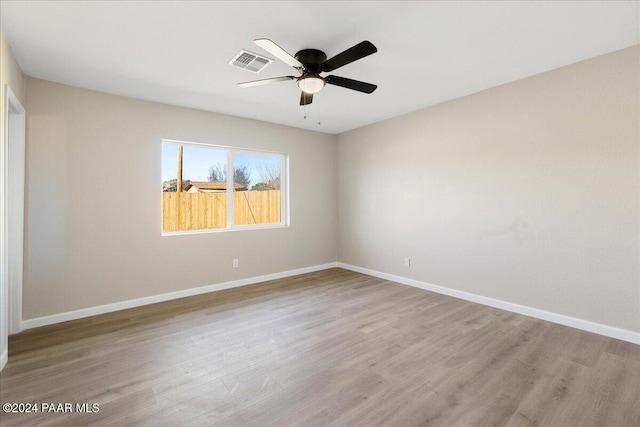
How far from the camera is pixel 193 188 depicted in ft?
13.0

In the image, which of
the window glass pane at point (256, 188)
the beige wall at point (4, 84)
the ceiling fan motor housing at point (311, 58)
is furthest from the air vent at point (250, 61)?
the window glass pane at point (256, 188)

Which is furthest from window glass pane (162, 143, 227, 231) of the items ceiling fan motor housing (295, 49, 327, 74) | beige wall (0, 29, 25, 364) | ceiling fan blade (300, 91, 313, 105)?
ceiling fan motor housing (295, 49, 327, 74)

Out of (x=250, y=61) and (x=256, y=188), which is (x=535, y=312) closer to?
(x=250, y=61)

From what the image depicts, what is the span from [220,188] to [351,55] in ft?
9.42

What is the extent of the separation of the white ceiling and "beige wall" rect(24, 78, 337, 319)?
308mm

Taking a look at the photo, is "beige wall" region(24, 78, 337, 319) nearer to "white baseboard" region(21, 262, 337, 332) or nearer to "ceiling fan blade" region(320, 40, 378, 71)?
"white baseboard" region(21, 262, 337, 332)

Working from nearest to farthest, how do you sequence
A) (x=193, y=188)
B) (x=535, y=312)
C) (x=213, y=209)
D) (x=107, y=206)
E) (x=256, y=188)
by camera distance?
(x=535, y=312) < (x=107, y=206) < (x=193, y=188) < (x=213, y=209) < (x=256, y=188)

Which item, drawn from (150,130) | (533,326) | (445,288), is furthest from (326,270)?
(150,130)

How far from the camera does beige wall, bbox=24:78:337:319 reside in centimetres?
289

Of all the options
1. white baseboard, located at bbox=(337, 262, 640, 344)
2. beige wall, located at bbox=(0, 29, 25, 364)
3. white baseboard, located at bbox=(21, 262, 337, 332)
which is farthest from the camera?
white baseboard, located at bbox=(21, 262, 337, 332)

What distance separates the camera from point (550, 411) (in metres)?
1.67

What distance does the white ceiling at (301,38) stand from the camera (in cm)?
193

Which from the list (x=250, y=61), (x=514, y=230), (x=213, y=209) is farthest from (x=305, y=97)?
(x=514, y=230)

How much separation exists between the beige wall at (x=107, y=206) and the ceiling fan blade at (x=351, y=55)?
235 centimetres
